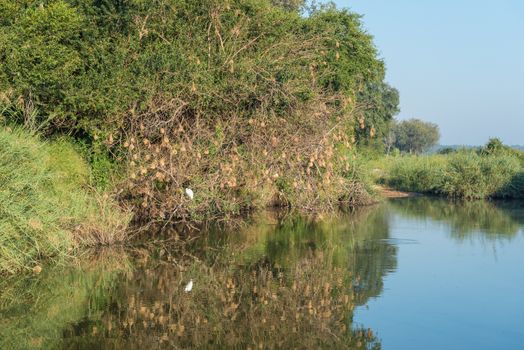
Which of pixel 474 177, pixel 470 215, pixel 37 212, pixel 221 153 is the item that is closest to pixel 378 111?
pixel 474 177

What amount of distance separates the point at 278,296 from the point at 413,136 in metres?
108

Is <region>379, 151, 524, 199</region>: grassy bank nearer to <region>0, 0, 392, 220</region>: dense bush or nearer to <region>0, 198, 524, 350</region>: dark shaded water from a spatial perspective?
<region>0, 198, 524, 350</region>: dark shaded water

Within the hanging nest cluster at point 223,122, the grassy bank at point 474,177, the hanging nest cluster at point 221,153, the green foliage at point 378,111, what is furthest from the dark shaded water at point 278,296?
the green foliage at point 378,111

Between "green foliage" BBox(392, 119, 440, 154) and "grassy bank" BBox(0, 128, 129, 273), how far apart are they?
101 m

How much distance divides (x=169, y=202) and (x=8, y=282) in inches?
317

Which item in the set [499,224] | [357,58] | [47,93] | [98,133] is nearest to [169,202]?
[98,133]

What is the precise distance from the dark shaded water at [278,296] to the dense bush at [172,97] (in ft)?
6.52

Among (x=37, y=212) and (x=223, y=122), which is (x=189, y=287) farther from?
(x=223, y=122)

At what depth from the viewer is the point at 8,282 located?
13875 mm

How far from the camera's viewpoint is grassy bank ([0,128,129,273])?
14102 millimetres

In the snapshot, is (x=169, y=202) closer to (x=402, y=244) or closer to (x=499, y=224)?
(x=402, y=244)

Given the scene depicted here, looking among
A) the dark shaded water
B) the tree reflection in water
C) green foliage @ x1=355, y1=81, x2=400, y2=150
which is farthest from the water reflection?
green foliage @ x1=355, y1=81, x2=400, y2=150

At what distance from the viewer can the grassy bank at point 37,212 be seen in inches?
555

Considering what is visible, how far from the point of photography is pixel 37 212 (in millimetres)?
14656
